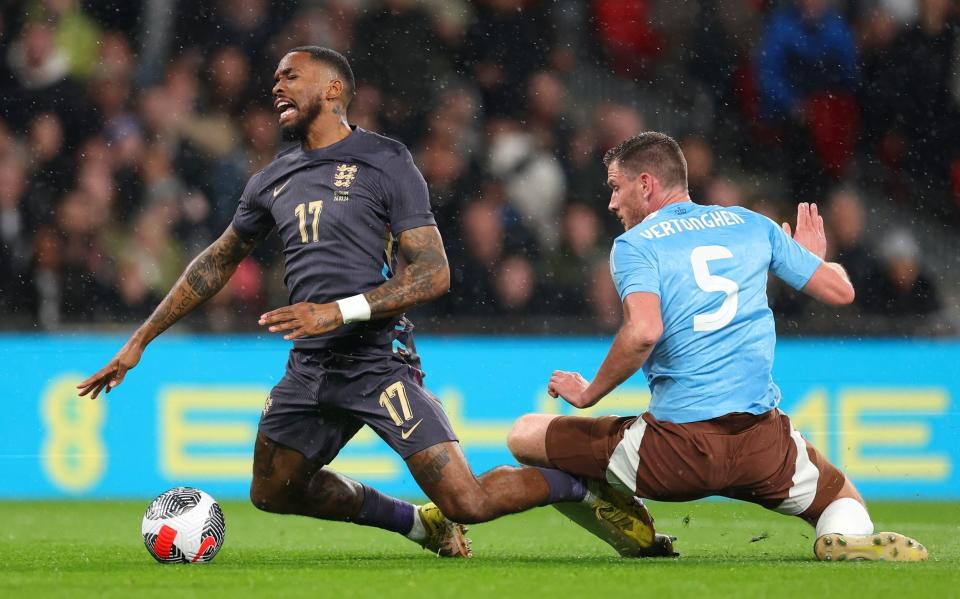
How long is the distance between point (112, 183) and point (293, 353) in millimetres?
5009

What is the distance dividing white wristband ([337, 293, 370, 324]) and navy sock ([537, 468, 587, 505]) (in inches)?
36.4

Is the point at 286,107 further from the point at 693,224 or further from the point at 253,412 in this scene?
the point at 253,412

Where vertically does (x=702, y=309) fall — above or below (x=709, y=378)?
above

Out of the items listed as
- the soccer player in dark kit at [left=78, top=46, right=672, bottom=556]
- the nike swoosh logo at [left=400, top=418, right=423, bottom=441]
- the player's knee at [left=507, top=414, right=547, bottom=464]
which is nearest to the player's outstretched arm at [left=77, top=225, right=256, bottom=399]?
the soccer player in dark kit at [left=78, top=46, right=672, bottom=556]

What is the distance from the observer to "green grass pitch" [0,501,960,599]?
15.3ft

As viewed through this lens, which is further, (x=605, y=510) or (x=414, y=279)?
(x=605, y=510)

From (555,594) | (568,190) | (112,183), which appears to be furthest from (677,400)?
(112,183)

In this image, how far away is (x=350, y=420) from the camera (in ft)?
19.5

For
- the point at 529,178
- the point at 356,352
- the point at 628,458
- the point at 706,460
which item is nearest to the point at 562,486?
the point at 628,458

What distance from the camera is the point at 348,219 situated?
19.0 ft

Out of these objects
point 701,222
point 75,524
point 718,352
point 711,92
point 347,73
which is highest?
point 711,92

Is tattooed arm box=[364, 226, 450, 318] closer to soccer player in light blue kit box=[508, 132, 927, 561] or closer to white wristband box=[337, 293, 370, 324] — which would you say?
white wristband box=[337, 293, 370, 324]

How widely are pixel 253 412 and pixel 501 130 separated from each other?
9.63 feet

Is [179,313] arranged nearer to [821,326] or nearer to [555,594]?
[555,594]
